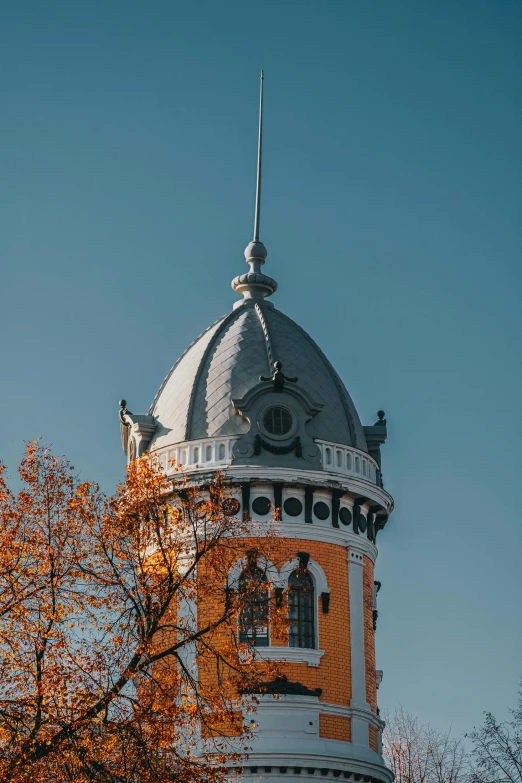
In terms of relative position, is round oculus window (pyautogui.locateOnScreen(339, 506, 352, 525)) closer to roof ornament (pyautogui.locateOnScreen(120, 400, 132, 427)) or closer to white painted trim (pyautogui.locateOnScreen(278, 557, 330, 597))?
white painted trim (pyautogui.locateOnScreen(278, 557, 330, 597))

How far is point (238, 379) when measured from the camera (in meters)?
39.8

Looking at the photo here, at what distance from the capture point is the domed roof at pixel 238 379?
39.4m

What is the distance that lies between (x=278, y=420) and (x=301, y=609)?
532 cm

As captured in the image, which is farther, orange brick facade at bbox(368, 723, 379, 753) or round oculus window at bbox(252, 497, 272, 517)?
orange brick facade at bbox(368, 723, 379, 753)

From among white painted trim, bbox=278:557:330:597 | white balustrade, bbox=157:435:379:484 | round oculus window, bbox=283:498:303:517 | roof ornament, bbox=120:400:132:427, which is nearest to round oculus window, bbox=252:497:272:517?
round oculus window, bbox=283:498:303:517

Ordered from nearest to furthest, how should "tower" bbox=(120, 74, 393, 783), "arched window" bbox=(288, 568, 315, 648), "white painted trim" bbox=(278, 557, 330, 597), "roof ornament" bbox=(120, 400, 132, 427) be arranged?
"tower" bbox=(120, 74, 393, 783), "arched window" bbox=(288, 568, 315, 648), "white painted trim" bbox=(278, 557, 330, 597), "roof ornament" bbox=(120, 400, 132, 427)

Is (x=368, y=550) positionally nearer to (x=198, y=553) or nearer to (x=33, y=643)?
(x=198, y=553)

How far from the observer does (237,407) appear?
38.6 metres

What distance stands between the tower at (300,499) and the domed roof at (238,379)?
0.04 metres

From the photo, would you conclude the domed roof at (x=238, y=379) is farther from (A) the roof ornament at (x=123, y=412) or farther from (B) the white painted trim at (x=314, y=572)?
(B) the white painted trim at (x=314, y=572)

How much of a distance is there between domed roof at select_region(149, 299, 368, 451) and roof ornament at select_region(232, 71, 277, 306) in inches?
60.7

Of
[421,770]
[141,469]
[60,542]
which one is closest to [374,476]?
[141,469]

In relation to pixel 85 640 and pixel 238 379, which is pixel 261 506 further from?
pixel 85 640

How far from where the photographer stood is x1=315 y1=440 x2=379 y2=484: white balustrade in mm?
38812
